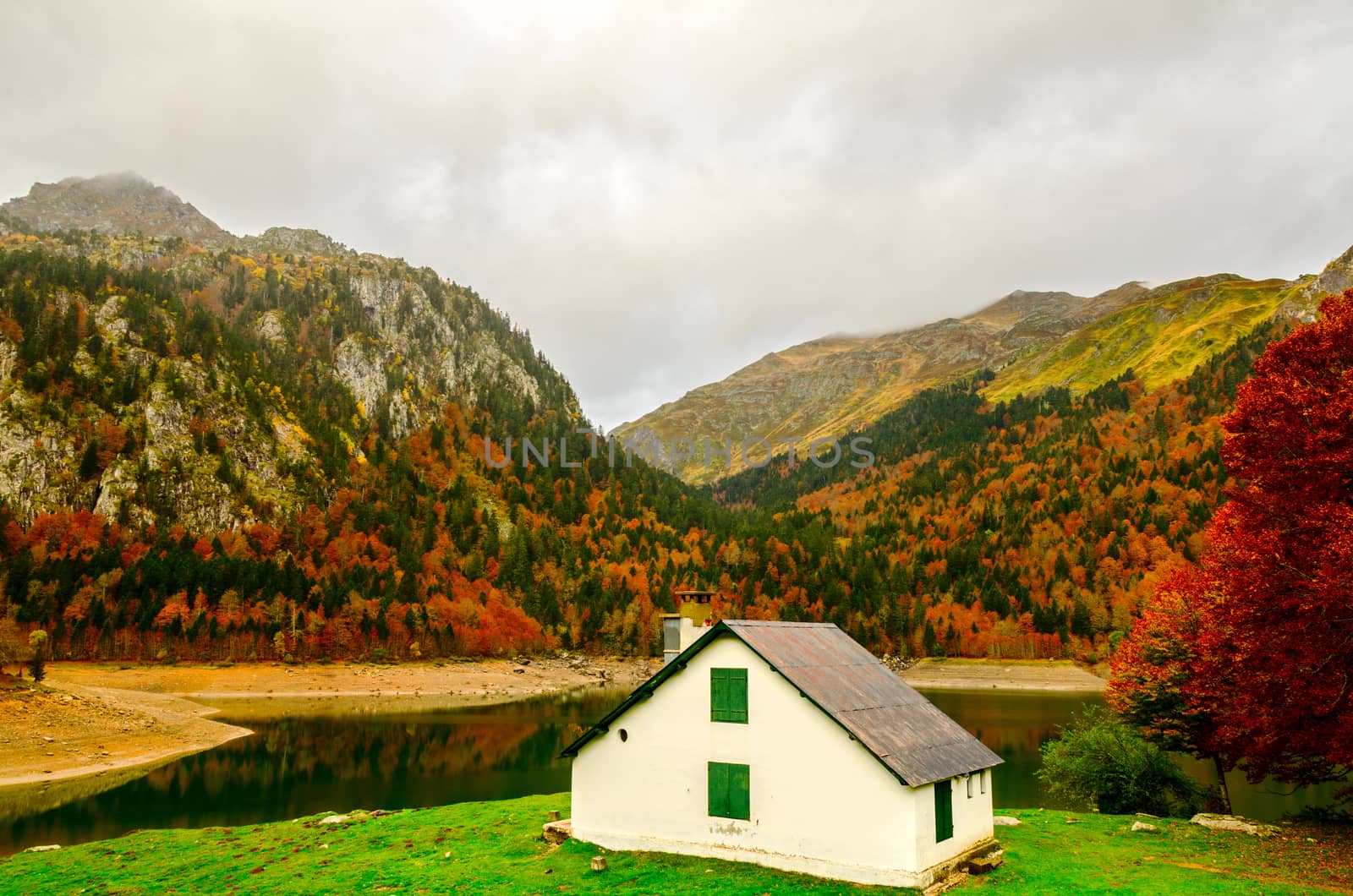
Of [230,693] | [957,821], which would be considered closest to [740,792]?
[957,821]

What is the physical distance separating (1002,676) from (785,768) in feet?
415

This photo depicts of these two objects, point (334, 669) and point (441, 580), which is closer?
point (334, 669)

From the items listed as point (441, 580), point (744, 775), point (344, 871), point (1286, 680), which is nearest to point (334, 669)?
point (441, 580)

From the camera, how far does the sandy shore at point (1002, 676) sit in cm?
12662

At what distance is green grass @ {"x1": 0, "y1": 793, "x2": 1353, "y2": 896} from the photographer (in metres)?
21.2

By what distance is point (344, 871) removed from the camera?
2489cm

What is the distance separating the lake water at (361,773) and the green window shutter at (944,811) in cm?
2187

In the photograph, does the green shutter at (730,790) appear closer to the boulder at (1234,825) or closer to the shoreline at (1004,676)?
the boulder at (1234,825)

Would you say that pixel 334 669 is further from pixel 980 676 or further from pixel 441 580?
pixel 980 676

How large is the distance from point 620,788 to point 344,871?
8.92m

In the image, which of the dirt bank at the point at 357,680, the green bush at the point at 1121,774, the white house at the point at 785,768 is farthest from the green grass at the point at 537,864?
the dirt bank at the point at 357,680

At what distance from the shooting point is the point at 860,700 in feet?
78.3

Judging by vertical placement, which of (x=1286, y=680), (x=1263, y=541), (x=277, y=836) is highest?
(x=1263, y=541)

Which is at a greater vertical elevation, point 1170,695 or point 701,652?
point 701,652
